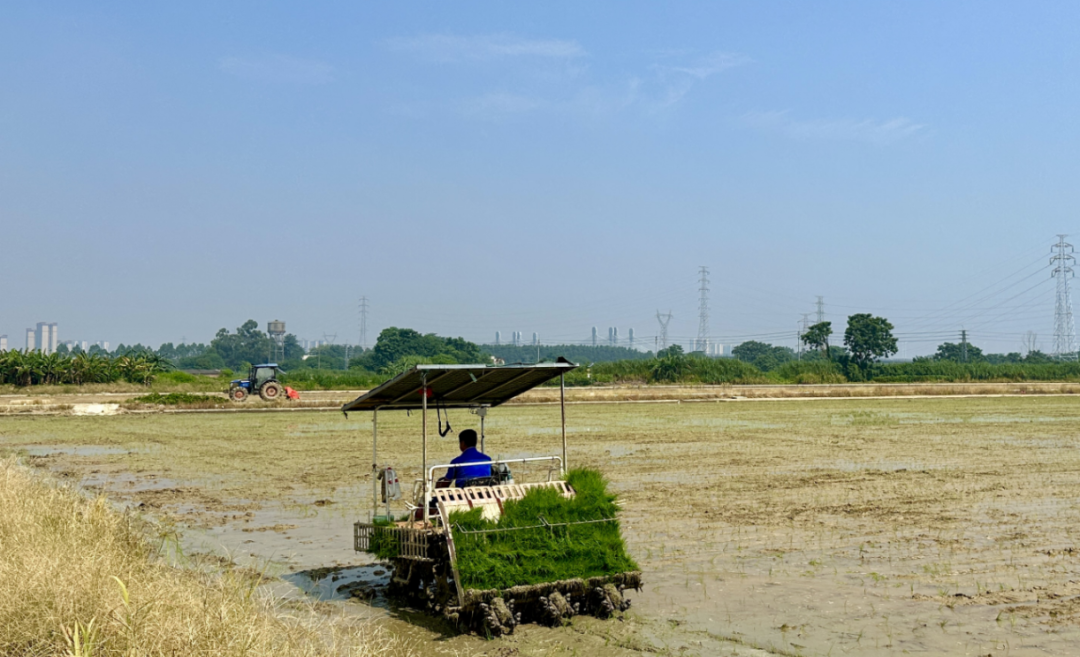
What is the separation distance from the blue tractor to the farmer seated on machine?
43467 millimetres

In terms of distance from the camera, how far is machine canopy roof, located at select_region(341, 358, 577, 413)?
9.68m

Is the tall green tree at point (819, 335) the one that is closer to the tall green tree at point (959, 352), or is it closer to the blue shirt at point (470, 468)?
the tall green tree at point (959, 352)

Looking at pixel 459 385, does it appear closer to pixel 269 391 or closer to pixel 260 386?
pixel 269 391

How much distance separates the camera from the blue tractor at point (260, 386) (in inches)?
2055

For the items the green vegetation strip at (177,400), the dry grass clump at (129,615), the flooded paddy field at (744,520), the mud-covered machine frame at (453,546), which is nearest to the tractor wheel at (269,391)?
the green vegetation strip at (177,400)

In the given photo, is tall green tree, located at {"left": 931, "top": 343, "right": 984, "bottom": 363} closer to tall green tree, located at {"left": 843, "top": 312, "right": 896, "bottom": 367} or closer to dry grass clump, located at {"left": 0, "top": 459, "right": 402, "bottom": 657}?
tall green tree, located at {"left": 843, "top": 312, "right": 896, "bottom": 367}

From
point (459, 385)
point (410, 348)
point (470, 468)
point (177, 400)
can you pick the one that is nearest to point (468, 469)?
point (470, 468)

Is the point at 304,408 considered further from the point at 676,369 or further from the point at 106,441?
the point at 676,369

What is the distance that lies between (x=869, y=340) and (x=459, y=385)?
95942 millimetres

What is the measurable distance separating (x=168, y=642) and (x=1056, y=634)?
22.4ft

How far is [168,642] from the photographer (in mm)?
5934

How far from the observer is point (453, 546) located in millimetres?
8422

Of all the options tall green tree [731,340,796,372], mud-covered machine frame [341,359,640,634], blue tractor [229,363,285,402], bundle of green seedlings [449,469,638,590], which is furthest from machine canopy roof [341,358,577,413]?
tall green tree [731,340,796,372]

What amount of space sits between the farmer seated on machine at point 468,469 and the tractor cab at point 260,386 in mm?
43467
